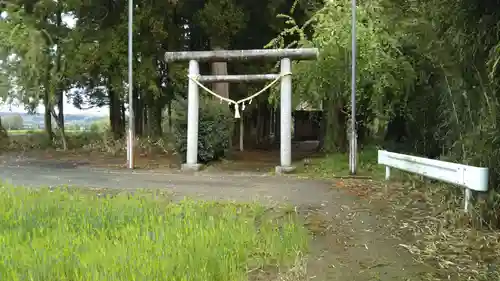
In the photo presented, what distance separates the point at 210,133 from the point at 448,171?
8067 mm

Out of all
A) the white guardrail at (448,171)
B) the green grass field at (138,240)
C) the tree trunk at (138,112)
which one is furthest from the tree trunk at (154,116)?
the green grass field at (138,240)

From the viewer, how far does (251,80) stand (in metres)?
12.2

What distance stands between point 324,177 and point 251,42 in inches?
413

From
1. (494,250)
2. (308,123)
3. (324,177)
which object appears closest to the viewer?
(494,250)

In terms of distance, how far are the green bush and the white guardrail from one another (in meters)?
5.39

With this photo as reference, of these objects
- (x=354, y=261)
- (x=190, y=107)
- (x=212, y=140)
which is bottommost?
(x=354, y=261)

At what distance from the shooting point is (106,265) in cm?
348

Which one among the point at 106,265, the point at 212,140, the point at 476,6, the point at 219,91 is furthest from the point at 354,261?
the point at 219,91

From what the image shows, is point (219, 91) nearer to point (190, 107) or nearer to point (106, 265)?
point (190, 107)

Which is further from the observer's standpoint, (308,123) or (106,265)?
(308,123)

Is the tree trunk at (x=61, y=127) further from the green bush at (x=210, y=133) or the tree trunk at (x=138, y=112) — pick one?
the green bush at (x=210, y=133)

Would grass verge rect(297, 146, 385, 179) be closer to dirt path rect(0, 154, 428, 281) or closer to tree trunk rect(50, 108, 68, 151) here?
dirt path rect(0, 154, 428, 281)

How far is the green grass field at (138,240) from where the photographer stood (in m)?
3.47

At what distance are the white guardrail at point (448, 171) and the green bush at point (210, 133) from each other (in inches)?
212
